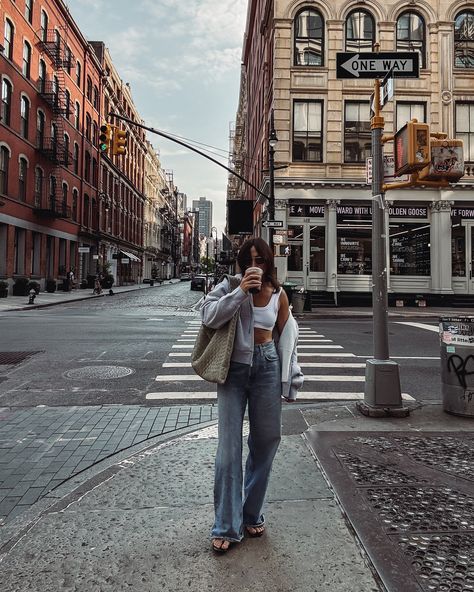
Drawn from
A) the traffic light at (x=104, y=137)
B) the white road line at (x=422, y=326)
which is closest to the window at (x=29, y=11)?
the traffic light at (x=104, y=137)

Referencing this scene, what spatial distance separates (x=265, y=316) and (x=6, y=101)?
1314 inches

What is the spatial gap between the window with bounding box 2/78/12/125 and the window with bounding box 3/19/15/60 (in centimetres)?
172

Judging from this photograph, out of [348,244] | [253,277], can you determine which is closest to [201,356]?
[253,277]

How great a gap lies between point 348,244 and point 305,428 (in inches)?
808

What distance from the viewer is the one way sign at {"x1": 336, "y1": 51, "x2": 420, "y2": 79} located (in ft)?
19.9

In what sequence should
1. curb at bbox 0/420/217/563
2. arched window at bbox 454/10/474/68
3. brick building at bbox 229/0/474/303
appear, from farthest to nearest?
arched window at bbox 454/10/474/68
brick building at bbox 229/0/474/303
curb at bbox 0/420/217/563

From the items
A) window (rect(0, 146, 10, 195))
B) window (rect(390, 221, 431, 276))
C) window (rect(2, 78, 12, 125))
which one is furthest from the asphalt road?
window (rect(2, 78, 12, 125))

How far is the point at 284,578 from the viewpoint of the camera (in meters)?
2.66

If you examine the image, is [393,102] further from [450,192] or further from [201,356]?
[201,356]

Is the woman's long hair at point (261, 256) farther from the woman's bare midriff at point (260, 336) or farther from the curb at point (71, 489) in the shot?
the curb at point (71, 489)

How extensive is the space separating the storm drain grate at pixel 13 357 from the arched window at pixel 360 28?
2306 cm

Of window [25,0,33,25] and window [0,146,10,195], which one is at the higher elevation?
window [25,0,33,25]

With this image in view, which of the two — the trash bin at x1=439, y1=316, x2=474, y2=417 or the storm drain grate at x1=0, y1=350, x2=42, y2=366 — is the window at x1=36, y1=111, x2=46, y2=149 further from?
the trash bin at x1=439, y1=316, x2=474, y2=417

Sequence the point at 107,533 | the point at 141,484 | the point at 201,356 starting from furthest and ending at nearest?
the point at 141,484 → the point at 107,533 → the point at 201,356
